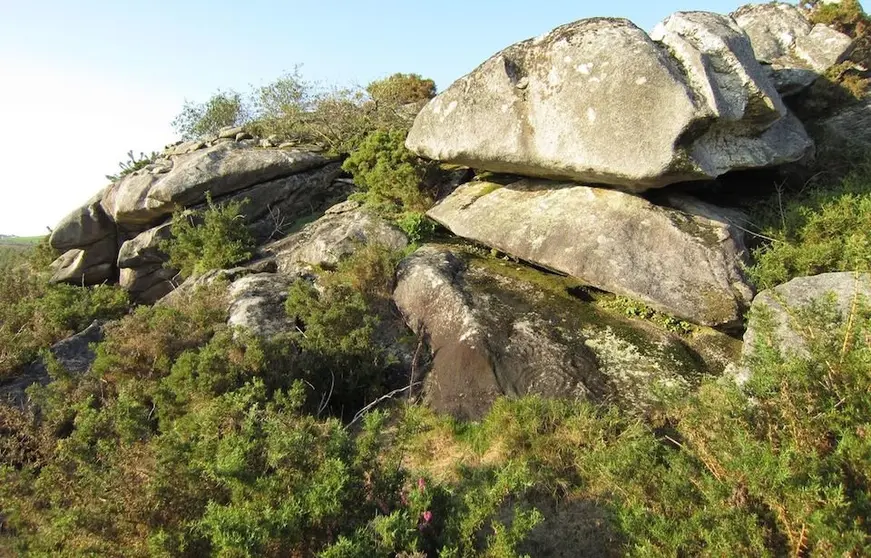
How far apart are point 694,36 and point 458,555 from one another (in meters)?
8.31

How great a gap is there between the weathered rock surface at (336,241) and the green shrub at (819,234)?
5585 millimetres

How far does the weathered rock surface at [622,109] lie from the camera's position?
24.5 ft

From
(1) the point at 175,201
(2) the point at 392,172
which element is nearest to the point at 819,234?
(2) the point at 392,172

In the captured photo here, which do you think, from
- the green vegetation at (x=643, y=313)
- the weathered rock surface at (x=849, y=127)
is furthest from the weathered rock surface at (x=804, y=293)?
the weathered rock surface at (x=849, y=127)

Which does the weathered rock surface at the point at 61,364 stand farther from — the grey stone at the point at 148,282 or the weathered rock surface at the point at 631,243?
the weathered rock surface at the point at 631,243

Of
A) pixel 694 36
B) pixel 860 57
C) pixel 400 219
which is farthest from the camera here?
pixel 860 57

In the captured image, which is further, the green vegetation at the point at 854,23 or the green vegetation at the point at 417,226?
the green vegetation at the point at 854,23

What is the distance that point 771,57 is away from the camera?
12.7m

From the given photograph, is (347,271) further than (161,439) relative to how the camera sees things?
Yes

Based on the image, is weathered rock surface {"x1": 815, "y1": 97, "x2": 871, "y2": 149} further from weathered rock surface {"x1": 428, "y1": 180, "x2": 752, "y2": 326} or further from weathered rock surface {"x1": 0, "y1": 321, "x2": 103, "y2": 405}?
weathered rock surface {"x1": 0, "y1": 321, "x2": 103, "y2": 405}

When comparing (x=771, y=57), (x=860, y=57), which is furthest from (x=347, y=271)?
(x=860, y=57)

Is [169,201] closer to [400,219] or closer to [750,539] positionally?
[400,219]

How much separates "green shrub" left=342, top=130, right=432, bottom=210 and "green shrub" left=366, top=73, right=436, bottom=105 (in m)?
4.61

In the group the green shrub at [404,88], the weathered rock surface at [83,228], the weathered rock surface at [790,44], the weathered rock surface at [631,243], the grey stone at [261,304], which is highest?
the green shrub at [404,88]
